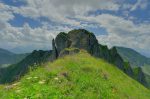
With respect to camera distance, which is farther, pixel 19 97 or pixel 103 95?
pixel 103 95

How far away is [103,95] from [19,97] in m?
6.37

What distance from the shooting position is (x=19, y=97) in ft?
56.6

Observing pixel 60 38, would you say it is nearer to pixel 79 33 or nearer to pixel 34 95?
pixel 79 33

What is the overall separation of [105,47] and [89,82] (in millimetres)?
162111

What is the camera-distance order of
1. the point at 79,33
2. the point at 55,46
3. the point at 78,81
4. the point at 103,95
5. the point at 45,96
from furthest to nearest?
the point at 55,46 < the point at 79,33 < the point at 78,81 < the point at 103,95 < the point at 45,96

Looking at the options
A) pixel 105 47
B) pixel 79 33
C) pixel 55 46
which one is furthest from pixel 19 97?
pixel 105 47

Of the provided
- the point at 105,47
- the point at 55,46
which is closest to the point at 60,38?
the point at 55,46

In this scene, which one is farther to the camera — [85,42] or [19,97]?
[85,42]

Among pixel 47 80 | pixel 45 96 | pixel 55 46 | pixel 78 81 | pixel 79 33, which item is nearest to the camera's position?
pixel 45 96

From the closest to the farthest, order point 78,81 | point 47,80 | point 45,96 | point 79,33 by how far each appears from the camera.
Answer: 1. point 45,96
2. point 47,80
3. point 78,81
4. point 79,33

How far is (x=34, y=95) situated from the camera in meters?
17.2

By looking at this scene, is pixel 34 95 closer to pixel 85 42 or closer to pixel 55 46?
pixel 85 42

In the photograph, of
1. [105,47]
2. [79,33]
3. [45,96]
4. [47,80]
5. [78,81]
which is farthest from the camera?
[105,47]

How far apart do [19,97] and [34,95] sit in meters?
0.91
